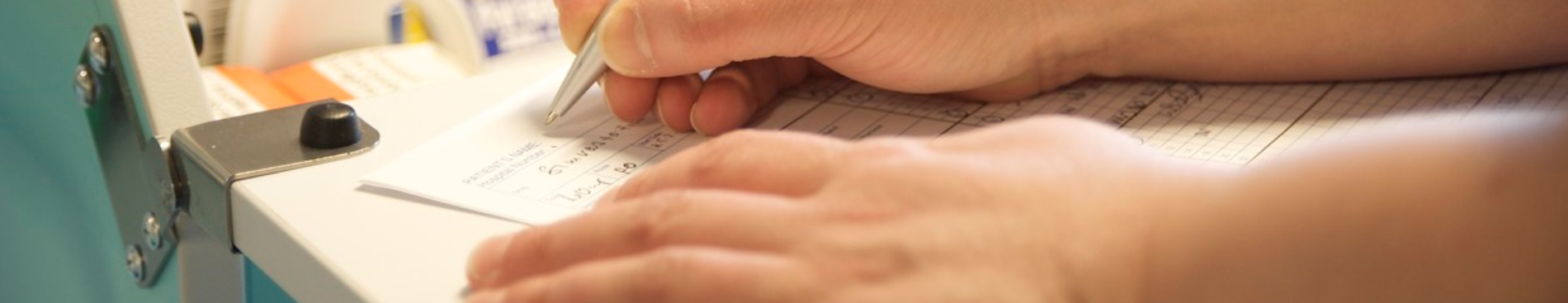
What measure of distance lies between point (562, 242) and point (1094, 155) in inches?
7.0

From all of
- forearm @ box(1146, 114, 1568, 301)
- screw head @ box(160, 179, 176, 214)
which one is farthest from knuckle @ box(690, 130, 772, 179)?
screw head @ box(160, 179, 176, 214)

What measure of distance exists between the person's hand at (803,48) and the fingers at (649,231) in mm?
198

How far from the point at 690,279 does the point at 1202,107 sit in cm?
38

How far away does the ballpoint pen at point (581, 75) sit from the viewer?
69cm

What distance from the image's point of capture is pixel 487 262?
0.48 m

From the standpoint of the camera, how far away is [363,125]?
0.68m

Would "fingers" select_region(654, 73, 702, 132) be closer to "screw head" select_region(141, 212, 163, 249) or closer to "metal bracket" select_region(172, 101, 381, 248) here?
"metal bracket" select_region(172, 101, 381, 248)

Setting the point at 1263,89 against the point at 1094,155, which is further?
the point at 1263,89

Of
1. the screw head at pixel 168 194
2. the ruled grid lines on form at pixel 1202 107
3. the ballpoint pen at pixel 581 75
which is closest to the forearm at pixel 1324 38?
the ruled grid lines on form at pixel 1202 107

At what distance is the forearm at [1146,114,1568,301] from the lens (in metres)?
0.40

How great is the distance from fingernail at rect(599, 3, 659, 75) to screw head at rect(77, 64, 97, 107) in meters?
0.26

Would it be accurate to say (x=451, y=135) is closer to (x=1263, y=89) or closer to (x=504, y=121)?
(x=504, y=121)

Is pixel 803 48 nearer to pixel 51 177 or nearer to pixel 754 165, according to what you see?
pixel 754 165

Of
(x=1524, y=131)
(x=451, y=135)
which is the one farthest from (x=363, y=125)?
(x=1524, y=131)
